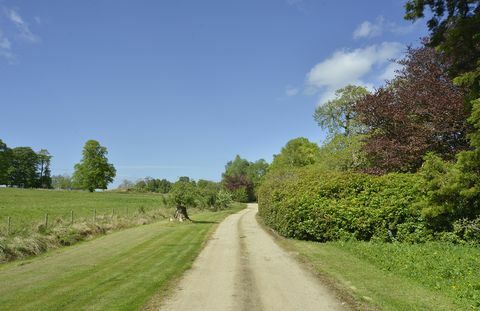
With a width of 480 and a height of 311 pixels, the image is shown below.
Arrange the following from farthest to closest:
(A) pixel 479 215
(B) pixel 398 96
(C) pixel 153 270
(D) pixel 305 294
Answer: (B) pixel 398 96, (A) pixel 479 215, (C) pixel 153 270, (D) pixel 305 294

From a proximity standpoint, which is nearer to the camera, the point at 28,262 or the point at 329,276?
the point at 329,276

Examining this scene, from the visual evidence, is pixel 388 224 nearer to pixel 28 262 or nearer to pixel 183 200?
pixel 28 262

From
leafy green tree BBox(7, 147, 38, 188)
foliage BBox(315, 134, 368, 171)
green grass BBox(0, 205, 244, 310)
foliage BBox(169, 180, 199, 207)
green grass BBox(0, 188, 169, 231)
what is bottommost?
green grass BBox(0, 205, 244, 310)

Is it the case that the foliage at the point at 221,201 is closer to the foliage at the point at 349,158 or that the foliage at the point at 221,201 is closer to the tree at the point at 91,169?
the foliage at the point at 349,158

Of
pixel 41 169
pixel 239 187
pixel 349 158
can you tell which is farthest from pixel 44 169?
pixel 349 158

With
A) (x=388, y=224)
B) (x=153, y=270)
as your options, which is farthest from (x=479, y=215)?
(x=153, y=270)

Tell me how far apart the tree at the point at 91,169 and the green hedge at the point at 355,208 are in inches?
A: 2971

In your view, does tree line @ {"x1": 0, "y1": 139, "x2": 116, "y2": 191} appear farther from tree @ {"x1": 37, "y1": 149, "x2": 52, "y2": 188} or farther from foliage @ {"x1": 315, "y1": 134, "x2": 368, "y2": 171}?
foliage @ {"x1": 315, "y1": 134, "x2": 368, "y2": 171}

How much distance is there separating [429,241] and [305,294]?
8.61 meters

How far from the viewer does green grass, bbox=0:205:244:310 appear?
8.47 meters

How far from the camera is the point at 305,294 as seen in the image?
8.80 metres

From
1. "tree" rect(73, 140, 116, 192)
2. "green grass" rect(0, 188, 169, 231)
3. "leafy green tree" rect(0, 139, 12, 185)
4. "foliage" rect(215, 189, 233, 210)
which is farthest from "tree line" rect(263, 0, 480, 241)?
"leafy green tree" rect(0, 139, 12, 185)

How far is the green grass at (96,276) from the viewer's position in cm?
847

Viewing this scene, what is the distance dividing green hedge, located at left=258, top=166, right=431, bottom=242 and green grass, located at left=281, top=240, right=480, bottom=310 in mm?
1286
